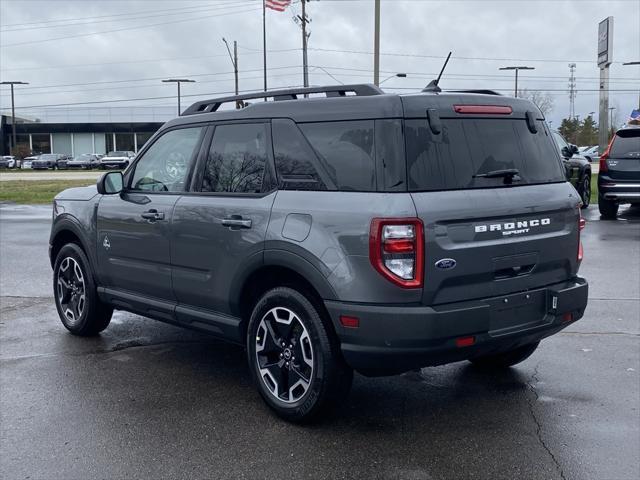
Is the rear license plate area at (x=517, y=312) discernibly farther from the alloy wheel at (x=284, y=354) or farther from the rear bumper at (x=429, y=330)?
the alloy wheel at (x=284, y=354)

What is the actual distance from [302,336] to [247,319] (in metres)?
0.60

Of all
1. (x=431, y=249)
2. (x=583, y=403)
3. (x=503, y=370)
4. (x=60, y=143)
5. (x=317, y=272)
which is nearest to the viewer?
(x=431, y=249)

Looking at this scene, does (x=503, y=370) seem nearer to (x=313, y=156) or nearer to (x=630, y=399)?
(x=630, y=399)

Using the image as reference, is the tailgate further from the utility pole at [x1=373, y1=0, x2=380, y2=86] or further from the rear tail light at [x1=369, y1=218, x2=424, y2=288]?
the utility pole at [x1=373, y1=0, x2=380, y2=86]

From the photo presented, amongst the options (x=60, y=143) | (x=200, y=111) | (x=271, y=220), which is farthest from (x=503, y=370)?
(x=60, y=143)

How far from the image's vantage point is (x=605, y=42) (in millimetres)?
28188

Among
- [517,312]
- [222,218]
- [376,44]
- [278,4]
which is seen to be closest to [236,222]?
[222,218]

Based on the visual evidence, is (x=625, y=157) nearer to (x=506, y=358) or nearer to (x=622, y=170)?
(x=622, y=170)

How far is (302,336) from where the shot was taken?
4.29 m

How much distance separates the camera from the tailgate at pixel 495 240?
12.7 feet

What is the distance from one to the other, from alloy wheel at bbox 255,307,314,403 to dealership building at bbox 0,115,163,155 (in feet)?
258

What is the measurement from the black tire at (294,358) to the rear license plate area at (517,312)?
2.88 feet

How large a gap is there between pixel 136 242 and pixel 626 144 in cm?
1280

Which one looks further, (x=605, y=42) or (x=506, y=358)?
(x=605, y=42)
